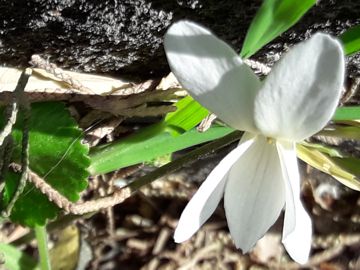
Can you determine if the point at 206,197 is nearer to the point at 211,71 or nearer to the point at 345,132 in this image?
the point at 211,71

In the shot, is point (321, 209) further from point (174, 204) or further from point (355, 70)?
point (355, 70)

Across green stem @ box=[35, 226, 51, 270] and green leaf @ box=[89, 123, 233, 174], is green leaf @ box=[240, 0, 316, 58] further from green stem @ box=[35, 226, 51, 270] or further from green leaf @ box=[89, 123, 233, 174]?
green stem @ box=[35, 226, 51, 270]

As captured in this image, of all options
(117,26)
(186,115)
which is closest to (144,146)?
(186,115)

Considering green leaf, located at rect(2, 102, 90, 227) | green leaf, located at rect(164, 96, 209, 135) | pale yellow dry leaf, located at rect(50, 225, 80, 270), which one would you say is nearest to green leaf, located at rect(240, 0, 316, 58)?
green leaf, located at rect(164, 96, 209, 135)

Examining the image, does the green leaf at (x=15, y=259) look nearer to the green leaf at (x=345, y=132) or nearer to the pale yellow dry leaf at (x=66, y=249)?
the pale yellow dry leaf at (x=66, y=249)

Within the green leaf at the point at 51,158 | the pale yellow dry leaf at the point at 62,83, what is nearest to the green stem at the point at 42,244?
the green leaf at the point at 51,158
